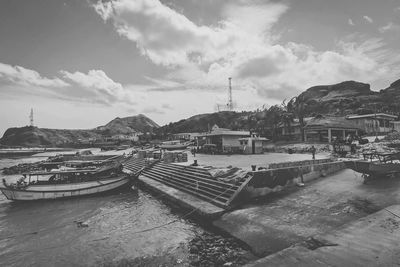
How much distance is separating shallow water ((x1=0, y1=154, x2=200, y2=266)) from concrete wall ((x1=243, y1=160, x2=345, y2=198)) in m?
4.21

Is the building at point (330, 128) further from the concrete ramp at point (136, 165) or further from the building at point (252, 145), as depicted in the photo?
the concrete ramp at point (136, 165)

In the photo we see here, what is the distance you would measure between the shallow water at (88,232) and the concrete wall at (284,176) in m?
4.21

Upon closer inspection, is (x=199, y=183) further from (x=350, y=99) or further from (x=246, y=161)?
(x=350, y=99)

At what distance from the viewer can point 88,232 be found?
11.5 meters

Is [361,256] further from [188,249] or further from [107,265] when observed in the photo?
[107,265]

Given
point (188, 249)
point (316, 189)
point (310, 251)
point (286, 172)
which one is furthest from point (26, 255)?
point (316, 189)

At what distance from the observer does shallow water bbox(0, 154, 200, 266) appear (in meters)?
9.07

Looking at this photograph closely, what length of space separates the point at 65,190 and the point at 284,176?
52.7 ft

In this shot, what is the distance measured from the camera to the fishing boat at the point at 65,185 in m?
17.8

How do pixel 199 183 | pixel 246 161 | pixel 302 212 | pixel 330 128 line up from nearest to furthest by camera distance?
pixel 302 212, pixel 199 183, pixel 246 161, pixel 330 128

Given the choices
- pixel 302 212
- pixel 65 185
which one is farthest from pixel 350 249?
pixel 65 185

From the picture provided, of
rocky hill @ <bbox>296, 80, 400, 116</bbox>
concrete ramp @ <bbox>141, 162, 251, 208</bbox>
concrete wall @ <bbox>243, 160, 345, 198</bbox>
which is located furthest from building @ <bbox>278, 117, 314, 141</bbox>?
concrete ramp @ <bbox>141, 162, 251, 208</bbox>

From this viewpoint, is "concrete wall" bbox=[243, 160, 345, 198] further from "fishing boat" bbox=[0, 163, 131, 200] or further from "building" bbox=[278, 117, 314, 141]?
"building" bbox=[278, 117, 314, 141]

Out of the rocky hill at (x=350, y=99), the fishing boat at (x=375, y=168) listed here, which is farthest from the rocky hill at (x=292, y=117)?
the fishing boat at (x=375, y=168)
